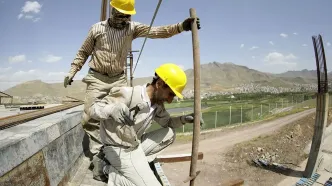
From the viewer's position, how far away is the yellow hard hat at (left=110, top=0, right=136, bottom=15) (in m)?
3.41

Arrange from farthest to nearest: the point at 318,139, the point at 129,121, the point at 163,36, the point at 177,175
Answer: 1. the point at 318,139
2. the point at 177,175
3. the point at 163,36
4. the point at 129,121

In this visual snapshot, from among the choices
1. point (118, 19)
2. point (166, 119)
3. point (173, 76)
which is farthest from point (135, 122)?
point (118, 19)

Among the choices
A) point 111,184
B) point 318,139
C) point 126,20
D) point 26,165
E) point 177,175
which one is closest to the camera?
point 26,165

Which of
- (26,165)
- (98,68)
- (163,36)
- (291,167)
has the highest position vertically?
(163,36)

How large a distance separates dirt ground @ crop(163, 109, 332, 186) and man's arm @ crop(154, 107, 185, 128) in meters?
8.41

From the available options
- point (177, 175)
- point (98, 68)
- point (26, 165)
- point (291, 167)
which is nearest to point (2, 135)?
point (26, 165)

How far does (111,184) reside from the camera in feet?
10.0

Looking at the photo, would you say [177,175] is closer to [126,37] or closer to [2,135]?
[126,37]

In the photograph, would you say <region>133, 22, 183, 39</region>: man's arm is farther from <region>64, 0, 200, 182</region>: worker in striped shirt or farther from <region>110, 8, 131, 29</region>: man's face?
<region>110, 8, 131, 29</region>: man's face

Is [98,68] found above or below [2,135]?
Result: above

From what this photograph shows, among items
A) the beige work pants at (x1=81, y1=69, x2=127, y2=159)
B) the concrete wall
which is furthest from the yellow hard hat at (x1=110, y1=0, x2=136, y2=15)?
the concrete wall

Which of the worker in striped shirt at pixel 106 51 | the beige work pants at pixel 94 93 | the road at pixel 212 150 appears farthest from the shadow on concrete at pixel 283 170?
the worker in striped shirt at pixel 106 51

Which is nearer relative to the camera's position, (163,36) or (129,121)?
(129,121)

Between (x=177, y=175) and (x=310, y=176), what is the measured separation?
314 inches
